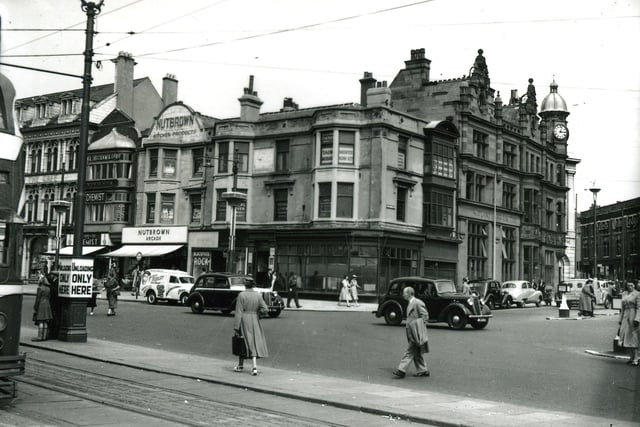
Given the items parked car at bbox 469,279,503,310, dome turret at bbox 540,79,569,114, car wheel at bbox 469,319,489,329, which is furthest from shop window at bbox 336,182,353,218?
dome turret at bbox 540,79,569,114

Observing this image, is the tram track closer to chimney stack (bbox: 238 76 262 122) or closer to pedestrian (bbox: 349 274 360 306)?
pedestrian (bbox: 349 274 360 306)

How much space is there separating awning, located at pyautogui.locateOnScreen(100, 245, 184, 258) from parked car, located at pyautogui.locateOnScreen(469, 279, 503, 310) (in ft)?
64.7

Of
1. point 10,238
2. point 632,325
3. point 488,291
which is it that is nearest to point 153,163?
point 488,291

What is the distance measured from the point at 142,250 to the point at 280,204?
1073 cm

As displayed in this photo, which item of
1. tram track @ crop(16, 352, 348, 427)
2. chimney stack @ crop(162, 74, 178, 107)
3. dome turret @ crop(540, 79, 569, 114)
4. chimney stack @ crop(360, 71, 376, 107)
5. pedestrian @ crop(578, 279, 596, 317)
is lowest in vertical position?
tram track @ crop(16, 352, 348, 427)

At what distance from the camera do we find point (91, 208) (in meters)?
51.2

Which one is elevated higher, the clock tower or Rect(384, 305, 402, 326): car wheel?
the clock tower

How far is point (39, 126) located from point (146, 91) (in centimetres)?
936

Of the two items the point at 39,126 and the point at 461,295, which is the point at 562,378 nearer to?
the point at 461,295

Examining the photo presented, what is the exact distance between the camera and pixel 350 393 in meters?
10.9

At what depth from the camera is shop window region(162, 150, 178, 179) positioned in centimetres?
4722

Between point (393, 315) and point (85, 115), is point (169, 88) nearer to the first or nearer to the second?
point (393, 315)

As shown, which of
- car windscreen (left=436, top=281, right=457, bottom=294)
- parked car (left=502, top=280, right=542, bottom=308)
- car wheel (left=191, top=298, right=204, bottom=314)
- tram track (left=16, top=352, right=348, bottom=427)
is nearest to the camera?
tram track (left=16, top=352, right=348, bottom=427)

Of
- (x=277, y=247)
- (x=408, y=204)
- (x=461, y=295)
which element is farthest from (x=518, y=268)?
(x=461, y=295)
